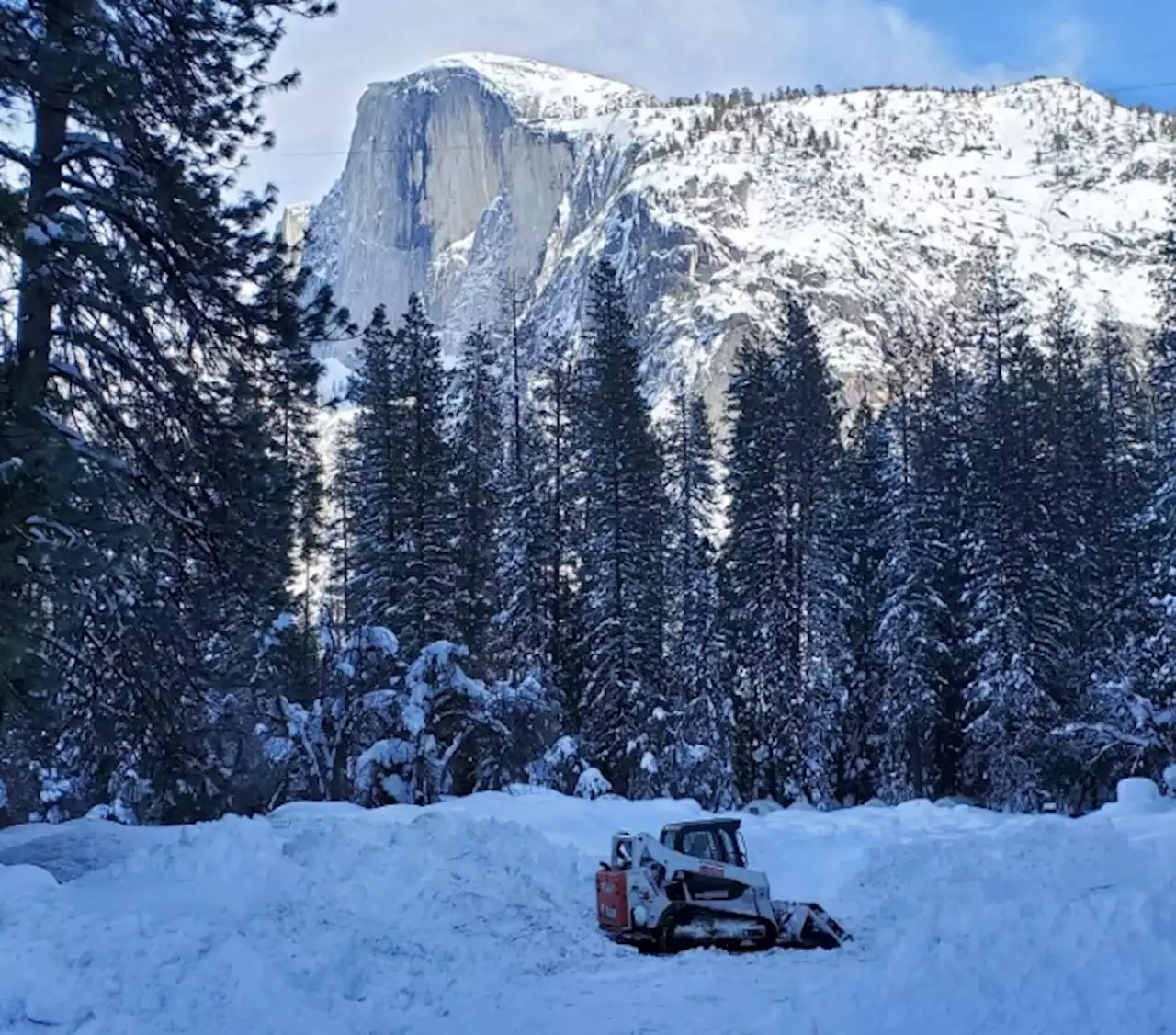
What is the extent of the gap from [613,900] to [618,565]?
789 inches

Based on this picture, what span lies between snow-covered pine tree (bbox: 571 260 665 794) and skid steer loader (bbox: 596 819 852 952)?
17.7 m

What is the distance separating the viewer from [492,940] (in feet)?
41.5

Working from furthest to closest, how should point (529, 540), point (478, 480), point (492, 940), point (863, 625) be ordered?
1. point (863, 625)
2. point (478, 480)
3. point (529, 540)
4. point (492, 940)

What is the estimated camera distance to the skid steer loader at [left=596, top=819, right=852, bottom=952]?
45.6ft

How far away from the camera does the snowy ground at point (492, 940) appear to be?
852cm

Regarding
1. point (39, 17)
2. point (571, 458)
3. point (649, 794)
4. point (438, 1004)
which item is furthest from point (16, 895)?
point (571, 458)

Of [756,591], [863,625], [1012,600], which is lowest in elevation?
[863,625]

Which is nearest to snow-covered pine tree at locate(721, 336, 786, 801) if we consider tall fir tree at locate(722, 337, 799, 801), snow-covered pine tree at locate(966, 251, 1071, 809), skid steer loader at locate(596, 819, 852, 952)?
tall fir tree at locate(722, 337, 799, 801)

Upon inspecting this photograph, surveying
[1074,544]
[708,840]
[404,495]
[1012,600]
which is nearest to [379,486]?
[404,495]

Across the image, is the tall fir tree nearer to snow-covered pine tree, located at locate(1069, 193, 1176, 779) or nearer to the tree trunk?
snow-covered pine tree, located at locate(1069, 193, 1176, 779)

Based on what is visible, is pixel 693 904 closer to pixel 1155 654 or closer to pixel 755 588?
pixel 1155 654

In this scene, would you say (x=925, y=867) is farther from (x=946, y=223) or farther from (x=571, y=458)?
(x=946, y=223)

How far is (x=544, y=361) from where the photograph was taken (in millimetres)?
37219

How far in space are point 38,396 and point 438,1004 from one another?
6.46m
